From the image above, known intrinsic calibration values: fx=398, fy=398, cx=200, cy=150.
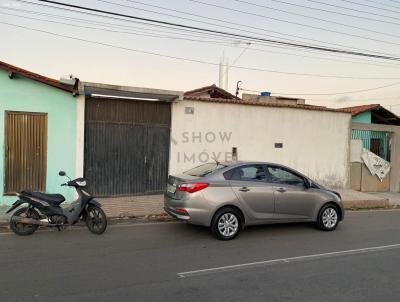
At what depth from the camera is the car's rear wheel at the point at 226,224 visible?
759 cm

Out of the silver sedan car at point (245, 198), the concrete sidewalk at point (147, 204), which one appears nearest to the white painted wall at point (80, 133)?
the concrete sidewalk at point (147, 204)

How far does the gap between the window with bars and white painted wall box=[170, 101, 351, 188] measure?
3.76 metres

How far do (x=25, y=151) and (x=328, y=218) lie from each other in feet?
25.7

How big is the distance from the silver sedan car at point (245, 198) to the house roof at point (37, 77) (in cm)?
439

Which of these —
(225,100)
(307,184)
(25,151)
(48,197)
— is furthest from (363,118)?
(48,197)

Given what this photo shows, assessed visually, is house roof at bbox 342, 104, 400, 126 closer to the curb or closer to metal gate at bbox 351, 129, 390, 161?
metal gate at bbox 351, 129, 390, 161

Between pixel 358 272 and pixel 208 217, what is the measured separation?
2.83 m

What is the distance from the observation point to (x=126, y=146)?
11719mm

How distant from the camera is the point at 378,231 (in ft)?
29.0

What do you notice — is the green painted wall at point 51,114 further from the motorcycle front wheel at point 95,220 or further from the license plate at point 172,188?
the license plate at point 172,188

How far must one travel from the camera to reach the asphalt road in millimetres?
4773

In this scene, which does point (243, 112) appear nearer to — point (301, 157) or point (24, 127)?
point (301, 157)

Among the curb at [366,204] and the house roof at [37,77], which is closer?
the house roof at [37,77]

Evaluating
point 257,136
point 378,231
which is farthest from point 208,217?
point 257,136
